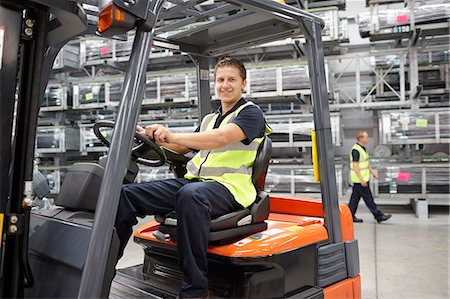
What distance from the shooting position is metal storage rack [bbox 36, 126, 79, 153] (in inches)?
416

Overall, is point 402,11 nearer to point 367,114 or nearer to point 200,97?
point 367,114

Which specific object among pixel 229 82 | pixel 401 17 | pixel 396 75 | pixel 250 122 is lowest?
pixel 250 122

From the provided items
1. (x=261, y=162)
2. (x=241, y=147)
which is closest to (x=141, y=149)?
(x=241, y=147)

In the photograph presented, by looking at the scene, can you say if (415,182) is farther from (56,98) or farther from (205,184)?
(56,98)

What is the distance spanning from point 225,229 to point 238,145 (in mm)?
554

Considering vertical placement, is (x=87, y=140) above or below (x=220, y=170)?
above

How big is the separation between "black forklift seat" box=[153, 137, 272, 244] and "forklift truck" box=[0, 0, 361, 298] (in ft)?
0.12

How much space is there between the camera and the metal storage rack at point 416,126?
27.8ft

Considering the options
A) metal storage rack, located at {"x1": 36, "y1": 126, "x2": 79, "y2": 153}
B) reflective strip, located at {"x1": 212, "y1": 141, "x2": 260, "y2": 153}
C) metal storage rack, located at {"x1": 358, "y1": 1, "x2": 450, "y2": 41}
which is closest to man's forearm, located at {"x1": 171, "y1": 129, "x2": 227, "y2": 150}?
reflective strip, located at {"x1": 212, "y1": 141, "x2": 260, "y2": 153}

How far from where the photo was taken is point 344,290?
2.79m

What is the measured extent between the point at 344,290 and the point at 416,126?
22.5 ft

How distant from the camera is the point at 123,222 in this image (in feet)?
8.04

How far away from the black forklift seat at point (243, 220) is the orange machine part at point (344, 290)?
0.62 meters

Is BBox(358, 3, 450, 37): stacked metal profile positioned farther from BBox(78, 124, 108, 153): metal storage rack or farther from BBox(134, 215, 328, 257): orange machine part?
BBox(134, 215, 328, 257): orange machine part
